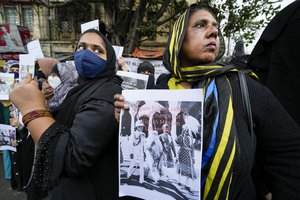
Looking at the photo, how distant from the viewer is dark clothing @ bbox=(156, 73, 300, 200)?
90cm

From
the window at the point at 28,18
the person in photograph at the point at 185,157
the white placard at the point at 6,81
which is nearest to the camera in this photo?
the person in photograph at the point at 185,157

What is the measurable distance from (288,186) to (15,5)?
687 inches

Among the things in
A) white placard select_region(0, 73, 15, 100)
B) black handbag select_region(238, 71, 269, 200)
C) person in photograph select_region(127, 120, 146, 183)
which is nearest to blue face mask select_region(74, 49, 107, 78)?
person in photograph select_region(127, 120, 146, 183)

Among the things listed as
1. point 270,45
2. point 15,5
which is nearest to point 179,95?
point 270,45

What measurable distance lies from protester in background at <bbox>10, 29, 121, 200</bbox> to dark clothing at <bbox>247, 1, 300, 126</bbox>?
103cm

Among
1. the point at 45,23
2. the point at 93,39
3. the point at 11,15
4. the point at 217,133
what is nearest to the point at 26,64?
the point at 93,39

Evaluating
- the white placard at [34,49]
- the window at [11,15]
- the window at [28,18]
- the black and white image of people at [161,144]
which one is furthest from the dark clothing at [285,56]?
the window at [11,15]

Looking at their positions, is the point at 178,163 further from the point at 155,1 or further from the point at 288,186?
the point at 155,1

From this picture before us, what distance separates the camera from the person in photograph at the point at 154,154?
2.96ft

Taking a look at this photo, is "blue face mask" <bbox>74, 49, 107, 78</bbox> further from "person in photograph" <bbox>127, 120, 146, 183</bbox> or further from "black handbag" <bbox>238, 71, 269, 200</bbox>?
"black handbag" <bbox>238, 71, 269, 200</bbox>

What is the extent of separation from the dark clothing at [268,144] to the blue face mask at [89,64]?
811mm

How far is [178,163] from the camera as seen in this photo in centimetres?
86

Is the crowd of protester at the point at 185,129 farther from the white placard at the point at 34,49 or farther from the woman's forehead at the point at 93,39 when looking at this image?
the white placard at the point at 34,49

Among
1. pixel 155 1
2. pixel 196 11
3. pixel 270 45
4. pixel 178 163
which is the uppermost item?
pixel 155 1
